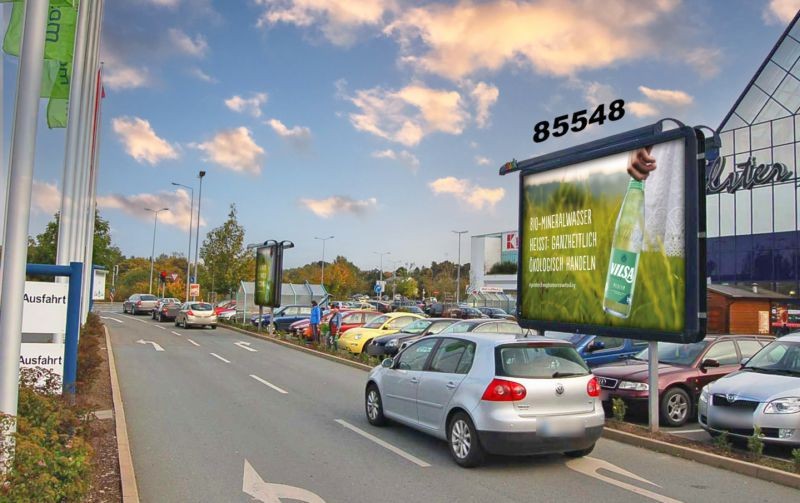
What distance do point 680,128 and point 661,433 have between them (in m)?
4.42

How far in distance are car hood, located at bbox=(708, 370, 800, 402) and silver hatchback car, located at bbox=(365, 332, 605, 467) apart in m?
2.21

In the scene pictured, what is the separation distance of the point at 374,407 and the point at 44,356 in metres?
4.53

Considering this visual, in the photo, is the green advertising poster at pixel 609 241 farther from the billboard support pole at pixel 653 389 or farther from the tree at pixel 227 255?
the tree at pixel 227 255

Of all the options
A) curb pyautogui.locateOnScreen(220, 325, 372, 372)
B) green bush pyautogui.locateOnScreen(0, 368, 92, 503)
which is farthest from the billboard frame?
curb pyautogui.locateOnScreen(220, 325, 372, 372)

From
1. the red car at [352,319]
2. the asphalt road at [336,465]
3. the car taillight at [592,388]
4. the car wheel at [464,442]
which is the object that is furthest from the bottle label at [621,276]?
the red car at [352,319]

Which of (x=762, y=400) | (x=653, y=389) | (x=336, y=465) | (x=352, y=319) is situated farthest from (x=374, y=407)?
(x=352, y=319)

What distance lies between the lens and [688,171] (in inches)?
348

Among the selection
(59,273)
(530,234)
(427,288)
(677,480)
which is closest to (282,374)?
(530,234)

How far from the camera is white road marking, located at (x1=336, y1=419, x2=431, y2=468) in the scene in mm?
7391

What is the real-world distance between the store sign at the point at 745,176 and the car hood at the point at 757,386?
37303mm

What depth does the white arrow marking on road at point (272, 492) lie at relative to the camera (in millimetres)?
5992

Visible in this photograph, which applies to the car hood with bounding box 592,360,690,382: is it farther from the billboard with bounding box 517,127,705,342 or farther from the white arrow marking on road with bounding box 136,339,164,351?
the white arrow marking on road with bounding box 136,339,164,351

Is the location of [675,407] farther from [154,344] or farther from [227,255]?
[227,255]

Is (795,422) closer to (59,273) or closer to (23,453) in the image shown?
(23,453)
